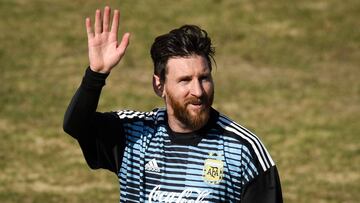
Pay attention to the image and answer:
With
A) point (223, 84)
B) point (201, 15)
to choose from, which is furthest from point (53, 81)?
point (201, 15)

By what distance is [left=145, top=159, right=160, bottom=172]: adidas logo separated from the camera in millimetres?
6668

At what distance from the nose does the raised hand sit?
1.94 feet

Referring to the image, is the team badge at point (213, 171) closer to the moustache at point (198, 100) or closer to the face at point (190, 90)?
the face at point (190, 90)

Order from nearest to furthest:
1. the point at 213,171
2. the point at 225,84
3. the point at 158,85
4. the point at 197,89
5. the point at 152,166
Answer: the point at 197,89, the point at 213,171, the point at 152,166, the point at 158,85, the point at 225,84

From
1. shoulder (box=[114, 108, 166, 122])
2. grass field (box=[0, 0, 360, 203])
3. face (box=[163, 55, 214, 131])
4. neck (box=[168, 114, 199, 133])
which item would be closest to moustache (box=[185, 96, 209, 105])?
face (box=[163, 55, 214, 131])

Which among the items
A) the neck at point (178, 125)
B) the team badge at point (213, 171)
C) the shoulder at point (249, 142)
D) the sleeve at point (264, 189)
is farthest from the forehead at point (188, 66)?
the sleeve at point (264, 189)

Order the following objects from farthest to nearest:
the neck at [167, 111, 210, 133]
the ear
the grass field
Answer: the grass field
the ear
the neck at [167, 111, 210, 133]

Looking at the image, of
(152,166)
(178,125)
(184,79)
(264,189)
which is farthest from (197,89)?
(264,189)

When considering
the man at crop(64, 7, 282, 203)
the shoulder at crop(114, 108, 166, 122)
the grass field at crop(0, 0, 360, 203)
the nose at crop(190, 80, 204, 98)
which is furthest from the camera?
the grass field at crop(0, 0, 360, 203)

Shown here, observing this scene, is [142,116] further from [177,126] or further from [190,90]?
[190,90]

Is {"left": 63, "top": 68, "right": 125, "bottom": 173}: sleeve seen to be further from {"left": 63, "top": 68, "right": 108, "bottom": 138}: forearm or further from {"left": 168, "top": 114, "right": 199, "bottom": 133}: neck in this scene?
{"left": 168, "top": 114, "right": 199, "bottom": 133}: neck

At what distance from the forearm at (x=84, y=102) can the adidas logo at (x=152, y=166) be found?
0.59 meters

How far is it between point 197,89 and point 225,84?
1556cm

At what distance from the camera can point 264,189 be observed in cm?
641
